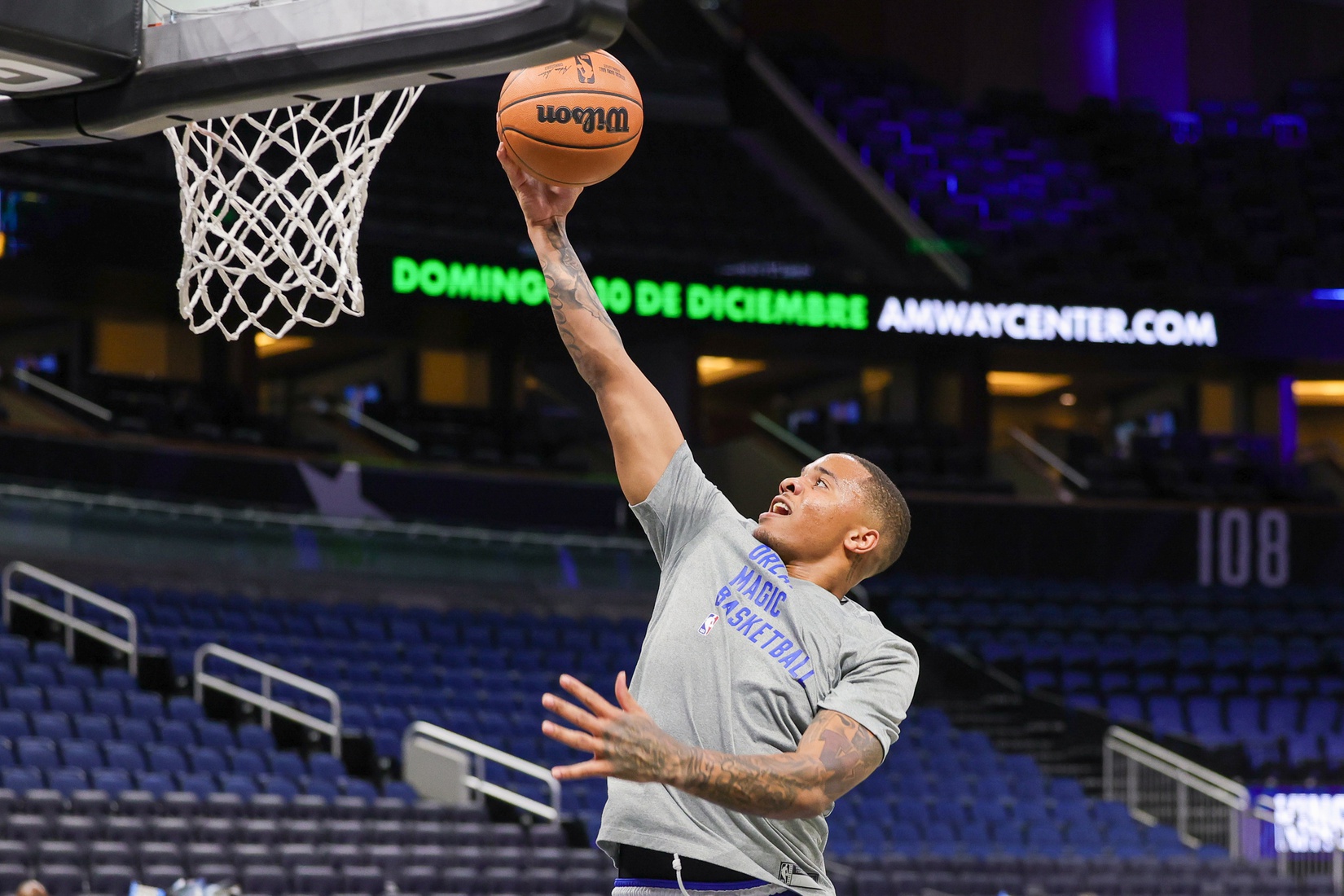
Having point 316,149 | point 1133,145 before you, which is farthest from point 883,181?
point 316,149

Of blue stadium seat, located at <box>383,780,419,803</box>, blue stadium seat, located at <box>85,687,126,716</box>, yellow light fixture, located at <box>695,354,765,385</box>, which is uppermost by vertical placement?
yellow light fixture, located at <box>695,354,765,385</box>

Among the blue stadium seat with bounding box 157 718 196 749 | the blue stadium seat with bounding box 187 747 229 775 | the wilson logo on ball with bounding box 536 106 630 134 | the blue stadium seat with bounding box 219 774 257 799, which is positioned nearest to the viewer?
the wilson logo on ball with bounding box 536 106 630 134

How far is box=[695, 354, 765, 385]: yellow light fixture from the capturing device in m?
23.6

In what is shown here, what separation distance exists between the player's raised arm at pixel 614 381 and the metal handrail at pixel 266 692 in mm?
9375

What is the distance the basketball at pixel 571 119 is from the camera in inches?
123

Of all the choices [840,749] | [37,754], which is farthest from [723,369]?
[840,749]

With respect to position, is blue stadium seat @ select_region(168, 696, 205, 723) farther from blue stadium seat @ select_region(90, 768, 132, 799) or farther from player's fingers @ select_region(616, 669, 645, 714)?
player's fingers @ select_region(616, 669, 645, 714)

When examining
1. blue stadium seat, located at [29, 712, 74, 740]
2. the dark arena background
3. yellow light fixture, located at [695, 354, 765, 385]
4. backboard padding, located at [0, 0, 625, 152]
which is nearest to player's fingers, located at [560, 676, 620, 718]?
backboard padding, located at [0, 0, 625, 152]

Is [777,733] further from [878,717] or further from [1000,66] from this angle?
[1000,66]

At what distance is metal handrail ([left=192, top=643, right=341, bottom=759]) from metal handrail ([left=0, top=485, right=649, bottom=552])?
2737mm

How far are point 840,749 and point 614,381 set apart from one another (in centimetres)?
73

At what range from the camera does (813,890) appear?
2.74 meters

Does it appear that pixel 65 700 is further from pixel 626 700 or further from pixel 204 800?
pixel 626 700

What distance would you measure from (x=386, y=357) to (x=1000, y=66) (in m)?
9.44
